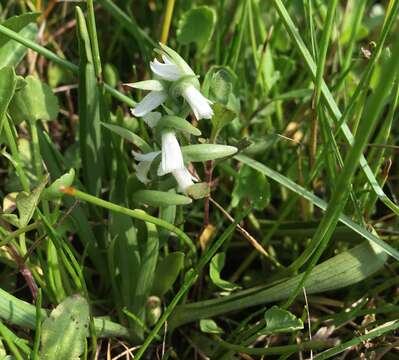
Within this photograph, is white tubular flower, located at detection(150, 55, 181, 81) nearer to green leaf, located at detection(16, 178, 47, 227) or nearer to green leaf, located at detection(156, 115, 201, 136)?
green leaf, located at detection(156, 115, 201, 136)

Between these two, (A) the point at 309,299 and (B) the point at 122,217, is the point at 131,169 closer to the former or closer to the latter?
(B) the point at 122,217

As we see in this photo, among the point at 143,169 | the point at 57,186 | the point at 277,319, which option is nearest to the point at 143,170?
the point at 143,169

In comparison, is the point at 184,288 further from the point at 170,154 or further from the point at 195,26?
the point at 195,26

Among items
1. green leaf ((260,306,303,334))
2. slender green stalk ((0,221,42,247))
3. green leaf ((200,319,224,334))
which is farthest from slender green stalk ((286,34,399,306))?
slender green stalk ((0,221,42,247))

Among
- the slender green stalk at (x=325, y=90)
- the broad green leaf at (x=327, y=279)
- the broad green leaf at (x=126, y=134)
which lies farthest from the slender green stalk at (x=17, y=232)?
the slender green stalk at (x=325, y=90)

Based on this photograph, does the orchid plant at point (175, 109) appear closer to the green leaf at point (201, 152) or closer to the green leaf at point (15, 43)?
the green leaf at point (201, 152)

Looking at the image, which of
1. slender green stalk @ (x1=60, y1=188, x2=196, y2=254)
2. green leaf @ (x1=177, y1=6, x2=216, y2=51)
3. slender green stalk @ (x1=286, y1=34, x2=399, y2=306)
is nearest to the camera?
slender green stalk @ (x1=286, y1=34, x2=399, y2=306)
